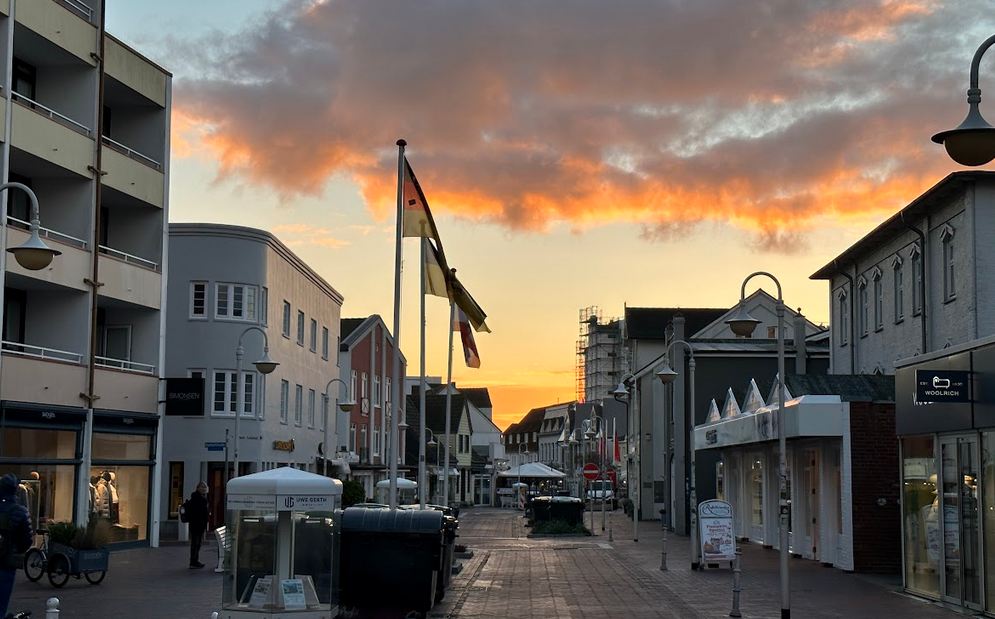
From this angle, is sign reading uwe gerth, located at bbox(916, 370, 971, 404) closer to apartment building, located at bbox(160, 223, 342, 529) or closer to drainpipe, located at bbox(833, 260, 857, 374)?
drainpipe, located at bbox(833, 260, 857, 374)

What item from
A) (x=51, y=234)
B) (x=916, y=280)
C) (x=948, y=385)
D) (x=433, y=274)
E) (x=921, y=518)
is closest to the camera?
(x=948, y=385)

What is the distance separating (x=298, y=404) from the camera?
52094 millimetres

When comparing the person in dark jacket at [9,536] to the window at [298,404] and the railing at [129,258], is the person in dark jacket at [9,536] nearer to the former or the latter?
the railing at [129,258]

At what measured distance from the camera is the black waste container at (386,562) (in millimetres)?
17156

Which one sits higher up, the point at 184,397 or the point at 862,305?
the point at 862,305

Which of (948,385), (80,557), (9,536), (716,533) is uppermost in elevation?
(948,385)

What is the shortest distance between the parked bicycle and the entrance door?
47.7 ft

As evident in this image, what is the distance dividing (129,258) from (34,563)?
14437 mm

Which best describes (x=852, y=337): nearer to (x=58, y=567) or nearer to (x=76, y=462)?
(x=76, y=462)

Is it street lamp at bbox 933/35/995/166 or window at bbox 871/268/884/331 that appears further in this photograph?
window at bbox 871/268/884/331

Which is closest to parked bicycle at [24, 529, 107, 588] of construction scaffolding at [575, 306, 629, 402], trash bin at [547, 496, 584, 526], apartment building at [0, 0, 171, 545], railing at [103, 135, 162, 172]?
apartment building at [0, 0, 171, 545]

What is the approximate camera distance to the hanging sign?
2770 cm

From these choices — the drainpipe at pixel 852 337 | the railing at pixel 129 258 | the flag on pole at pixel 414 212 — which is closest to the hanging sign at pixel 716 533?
the flag on pole at pixel 414 212

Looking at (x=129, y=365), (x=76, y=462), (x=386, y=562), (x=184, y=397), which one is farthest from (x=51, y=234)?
(x=386, y=562)
